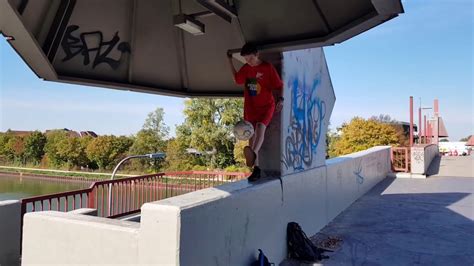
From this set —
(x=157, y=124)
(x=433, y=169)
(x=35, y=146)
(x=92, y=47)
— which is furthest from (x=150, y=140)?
(x=92, y=47)

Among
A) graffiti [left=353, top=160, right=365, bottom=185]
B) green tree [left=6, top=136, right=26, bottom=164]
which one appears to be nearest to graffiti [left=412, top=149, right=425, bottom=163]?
graffiti [left=353, top=160, right=365, bottom=185]

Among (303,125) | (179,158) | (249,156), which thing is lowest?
(179,158)

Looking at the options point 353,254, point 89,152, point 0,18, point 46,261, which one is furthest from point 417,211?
point 89,152

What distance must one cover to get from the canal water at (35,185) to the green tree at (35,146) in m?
3.78

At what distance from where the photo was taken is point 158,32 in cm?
516

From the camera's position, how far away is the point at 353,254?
4.94 m

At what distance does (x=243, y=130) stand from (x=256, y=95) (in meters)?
0.50

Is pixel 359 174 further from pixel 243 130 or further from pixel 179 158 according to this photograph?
pixel 179 158

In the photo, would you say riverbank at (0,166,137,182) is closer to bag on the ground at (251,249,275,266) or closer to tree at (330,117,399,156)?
tree at (330,117,399,156)

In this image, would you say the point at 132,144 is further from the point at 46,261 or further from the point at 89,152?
the point at 46,261

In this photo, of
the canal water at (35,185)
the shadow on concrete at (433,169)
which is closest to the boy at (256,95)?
the shadow on concrete at (433,169)

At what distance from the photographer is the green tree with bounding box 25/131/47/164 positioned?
57450 millimetres

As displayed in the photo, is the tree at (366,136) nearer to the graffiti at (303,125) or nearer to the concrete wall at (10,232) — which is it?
the graffiti at (303,125)

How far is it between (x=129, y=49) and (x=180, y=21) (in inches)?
49.0
